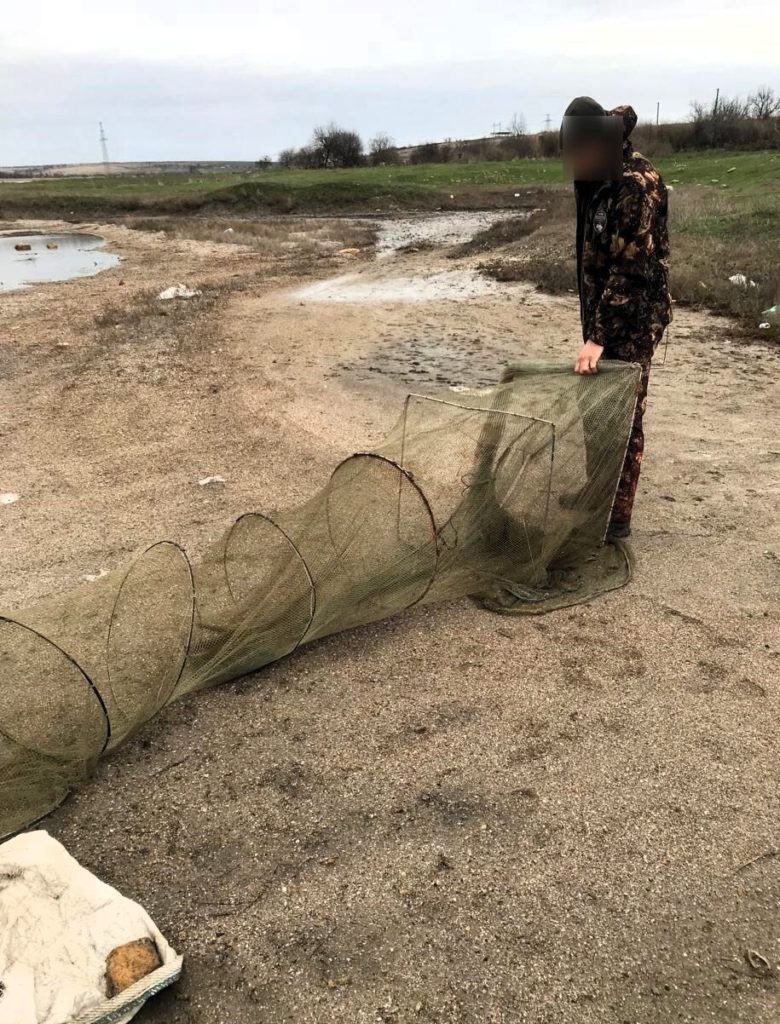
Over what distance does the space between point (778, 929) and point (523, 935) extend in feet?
2.49

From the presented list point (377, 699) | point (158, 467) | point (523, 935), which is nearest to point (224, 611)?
point (377, 699)

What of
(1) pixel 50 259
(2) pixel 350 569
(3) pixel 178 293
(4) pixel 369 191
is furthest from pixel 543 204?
(2) pixel 350 569

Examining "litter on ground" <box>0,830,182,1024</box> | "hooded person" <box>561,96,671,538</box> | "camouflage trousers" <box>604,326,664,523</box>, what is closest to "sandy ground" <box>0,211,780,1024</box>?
"litter on ground" <box>0,830,182,1024</box>

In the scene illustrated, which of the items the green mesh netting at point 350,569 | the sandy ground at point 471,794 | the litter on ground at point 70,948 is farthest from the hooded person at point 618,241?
the litter on ground at point 70,948

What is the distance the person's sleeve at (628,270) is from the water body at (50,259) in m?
15.6

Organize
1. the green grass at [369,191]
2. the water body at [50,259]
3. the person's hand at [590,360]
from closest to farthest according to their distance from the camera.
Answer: the person's hand at [590,360] < the water body at [50,259] < the green grass at [369,191]

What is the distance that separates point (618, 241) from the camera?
375cm

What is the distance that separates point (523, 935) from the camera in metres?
2.31

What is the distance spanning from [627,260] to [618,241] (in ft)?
0.34

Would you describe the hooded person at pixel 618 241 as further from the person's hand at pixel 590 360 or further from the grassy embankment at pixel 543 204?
the grassy embankment at pixel 543 204

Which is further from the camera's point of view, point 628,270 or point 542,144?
point 542,144

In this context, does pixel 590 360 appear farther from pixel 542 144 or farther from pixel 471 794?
pixel 542 144

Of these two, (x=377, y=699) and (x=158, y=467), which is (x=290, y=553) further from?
(x=158, y=467)

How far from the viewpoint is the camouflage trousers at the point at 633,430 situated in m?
4.04
